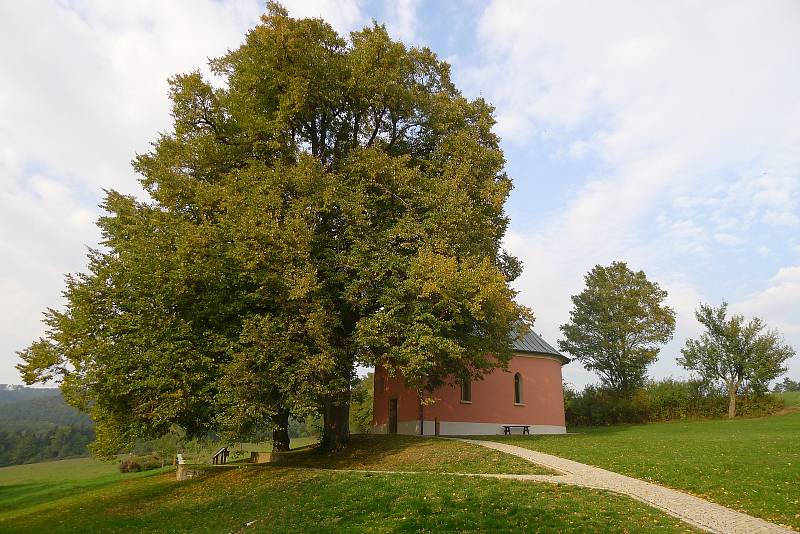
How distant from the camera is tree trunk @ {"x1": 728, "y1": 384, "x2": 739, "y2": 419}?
39294 millimetres

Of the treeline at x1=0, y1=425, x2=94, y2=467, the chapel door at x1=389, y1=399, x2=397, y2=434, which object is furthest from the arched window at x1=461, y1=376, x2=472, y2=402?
the treeline at x1=0, y1=425, x2=94, y2=467

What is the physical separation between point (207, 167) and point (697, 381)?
39.3 m

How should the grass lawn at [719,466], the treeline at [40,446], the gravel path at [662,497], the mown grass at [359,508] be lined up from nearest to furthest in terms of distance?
the gravel path at [662,497]
the mown grass at [359,508]
the grass lawn at [719,466]
the treeline at [40,446]

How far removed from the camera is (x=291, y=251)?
62.0 feet

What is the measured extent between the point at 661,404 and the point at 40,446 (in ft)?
311

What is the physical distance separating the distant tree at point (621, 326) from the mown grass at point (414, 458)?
2785cm

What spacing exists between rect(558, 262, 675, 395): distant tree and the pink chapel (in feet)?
35.8

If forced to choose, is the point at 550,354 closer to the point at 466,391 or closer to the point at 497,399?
the point at 497,399

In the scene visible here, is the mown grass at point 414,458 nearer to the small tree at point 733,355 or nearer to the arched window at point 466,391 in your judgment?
the arched window at point 466,391

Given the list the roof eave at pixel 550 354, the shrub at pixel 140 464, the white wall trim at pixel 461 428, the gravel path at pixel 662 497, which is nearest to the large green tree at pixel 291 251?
the gravel path at pixel 662 497

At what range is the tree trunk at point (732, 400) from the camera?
3929cm

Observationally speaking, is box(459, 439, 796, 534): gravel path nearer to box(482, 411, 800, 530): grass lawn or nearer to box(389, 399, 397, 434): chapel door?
box(482, 411, 800, 530): grass lawn

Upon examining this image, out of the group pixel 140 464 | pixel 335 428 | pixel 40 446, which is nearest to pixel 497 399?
pixel 335 428

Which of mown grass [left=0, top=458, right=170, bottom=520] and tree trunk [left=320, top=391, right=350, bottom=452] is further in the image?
mown grass [left=0, top=458, right=170, bottom=520]
